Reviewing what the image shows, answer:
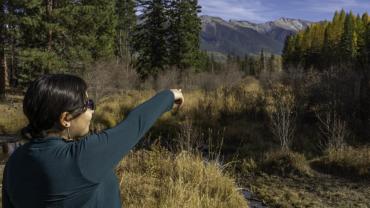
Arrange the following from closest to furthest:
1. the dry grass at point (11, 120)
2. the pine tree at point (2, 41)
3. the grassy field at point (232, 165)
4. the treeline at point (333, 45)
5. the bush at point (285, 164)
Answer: the grassy field at point (232, 165) → the bush at point (285, 164) → the dry grass at point (11, 120) → the pine tree at point (2, 41) → the treeline at point (333, 45)

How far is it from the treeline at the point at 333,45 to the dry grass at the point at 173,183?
46.1m

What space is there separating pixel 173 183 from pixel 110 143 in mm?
4343

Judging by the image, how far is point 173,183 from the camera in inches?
226

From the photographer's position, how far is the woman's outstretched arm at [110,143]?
1.47 metres

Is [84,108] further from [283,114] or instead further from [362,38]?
[362,38]

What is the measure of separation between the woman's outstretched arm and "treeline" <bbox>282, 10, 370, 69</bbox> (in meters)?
51.0

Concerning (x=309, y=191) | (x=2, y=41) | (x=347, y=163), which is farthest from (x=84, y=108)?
(x=2, y=41)

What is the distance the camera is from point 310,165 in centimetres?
960

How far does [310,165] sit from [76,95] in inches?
342

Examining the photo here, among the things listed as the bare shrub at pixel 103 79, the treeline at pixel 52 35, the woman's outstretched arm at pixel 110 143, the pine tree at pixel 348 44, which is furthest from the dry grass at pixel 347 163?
the pine tree at pixel 348 44

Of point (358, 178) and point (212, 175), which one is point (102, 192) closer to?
point (212, 175)

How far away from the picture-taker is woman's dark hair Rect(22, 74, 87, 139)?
1557 millimetres

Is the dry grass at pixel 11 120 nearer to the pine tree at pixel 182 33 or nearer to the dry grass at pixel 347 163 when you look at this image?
the dry grass at pixel 347 163

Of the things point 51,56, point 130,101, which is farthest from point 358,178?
point 51,56
